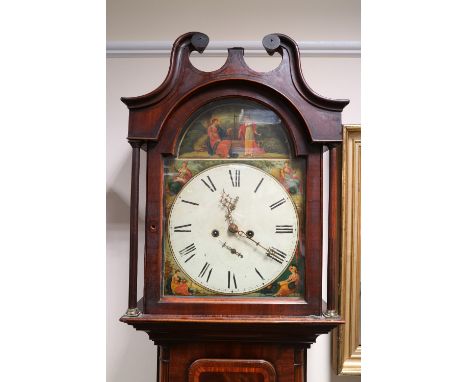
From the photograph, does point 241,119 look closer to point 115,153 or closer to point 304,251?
point 304,251

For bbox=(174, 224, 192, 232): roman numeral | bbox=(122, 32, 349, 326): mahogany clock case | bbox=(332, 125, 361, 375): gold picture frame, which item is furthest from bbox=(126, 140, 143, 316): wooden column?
bbox=(332, 125, 361, 375): gold picture frame

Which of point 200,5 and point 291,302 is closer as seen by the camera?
point 291,302

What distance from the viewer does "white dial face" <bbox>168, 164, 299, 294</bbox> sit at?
0.98m

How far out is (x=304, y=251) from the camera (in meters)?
0.98

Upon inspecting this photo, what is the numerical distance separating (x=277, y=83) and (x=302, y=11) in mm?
556

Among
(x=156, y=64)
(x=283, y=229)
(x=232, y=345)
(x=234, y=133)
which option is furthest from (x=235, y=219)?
(x=156, y=64)

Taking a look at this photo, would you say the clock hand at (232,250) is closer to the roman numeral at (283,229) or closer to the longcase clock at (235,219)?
the longcase clock at (235,219)

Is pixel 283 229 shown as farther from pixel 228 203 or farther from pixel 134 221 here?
pixel 134 221

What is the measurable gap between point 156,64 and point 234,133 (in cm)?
56

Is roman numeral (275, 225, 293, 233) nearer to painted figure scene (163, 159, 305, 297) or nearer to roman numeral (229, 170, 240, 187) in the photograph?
painted figure scene (163, 159, 305, 297)

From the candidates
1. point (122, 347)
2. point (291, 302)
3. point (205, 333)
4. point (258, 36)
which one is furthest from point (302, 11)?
point (122, 347)

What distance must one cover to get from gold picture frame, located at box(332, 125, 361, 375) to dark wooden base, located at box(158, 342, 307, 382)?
1.21 feet

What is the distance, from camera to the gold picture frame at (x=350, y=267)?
1.29 meters

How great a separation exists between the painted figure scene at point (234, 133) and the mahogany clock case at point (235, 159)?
0.02 metres
